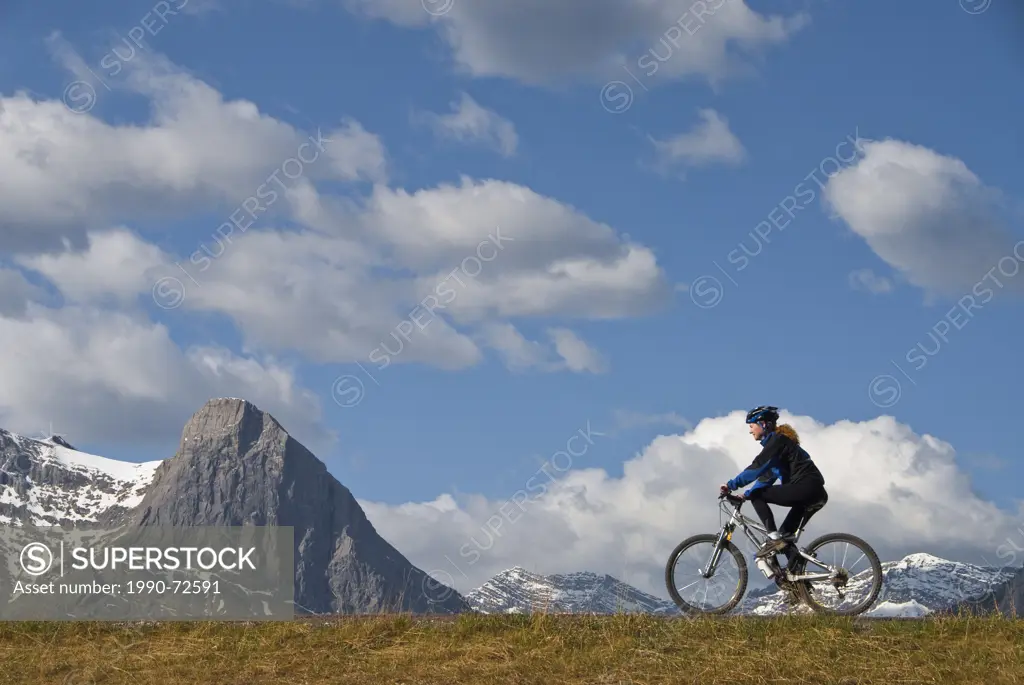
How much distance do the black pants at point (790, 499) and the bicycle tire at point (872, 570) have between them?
42cm

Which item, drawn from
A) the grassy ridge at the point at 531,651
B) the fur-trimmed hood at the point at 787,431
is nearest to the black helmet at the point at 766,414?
the fur-trimmed hood at the point at 787,431

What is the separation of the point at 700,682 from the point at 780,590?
346cm

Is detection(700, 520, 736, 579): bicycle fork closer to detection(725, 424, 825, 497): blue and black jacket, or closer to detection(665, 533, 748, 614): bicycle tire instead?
detection(665, 533, 748, 614): bicycle tire

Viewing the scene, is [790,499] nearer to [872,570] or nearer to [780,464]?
[780,464]

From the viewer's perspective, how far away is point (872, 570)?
1470cm

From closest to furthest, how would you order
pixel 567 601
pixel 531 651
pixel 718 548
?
1. pixel 531 651
2. pixel 567 601
3. pixel 718 548

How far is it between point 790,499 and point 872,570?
1.47 m

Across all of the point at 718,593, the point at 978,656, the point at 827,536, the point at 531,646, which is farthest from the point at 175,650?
the point at 978,656

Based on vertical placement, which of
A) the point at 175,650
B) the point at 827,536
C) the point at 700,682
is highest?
→ the point at 827,536

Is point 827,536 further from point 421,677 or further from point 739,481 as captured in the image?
point 421,677

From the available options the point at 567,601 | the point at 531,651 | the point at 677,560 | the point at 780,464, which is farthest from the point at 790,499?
the point at 531,651

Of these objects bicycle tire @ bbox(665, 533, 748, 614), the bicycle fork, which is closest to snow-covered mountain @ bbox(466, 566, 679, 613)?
bicycle tire @ bbox(665, 533, 748, 614)

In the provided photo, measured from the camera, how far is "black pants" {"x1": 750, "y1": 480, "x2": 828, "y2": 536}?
14672 mm

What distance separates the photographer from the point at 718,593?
15344 mm
